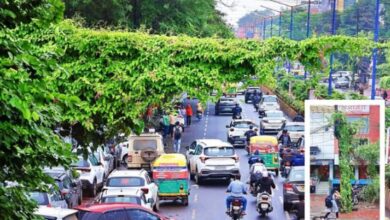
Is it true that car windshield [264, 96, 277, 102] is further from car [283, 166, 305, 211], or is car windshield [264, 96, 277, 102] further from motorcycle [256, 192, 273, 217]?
motorcycle [256, 192, 273, 217]

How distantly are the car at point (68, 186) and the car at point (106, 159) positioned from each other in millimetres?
4066

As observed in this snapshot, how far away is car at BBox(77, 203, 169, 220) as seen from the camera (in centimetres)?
1969

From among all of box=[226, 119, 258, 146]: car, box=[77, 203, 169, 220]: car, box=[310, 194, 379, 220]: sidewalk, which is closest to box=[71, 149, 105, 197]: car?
box=[77, 203, 169, 220]: car

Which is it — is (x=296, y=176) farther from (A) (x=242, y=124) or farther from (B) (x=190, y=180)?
(A) (x=242, y=124)

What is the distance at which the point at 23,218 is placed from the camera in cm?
869

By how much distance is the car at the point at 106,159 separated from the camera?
107 ft

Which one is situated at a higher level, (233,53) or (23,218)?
(233,53)

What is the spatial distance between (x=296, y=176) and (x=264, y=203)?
4.12 feet

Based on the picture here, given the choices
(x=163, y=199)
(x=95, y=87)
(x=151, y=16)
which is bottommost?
(x=163, y=199)

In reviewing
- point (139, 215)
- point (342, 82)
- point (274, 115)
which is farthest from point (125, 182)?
point (342, 82)

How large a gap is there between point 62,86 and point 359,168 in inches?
192

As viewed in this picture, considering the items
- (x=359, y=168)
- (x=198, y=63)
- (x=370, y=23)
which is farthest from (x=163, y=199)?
(x=370, y=23)

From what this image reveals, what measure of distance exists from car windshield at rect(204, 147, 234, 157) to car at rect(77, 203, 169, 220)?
1242 cm

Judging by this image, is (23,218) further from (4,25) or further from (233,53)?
(233,53)
